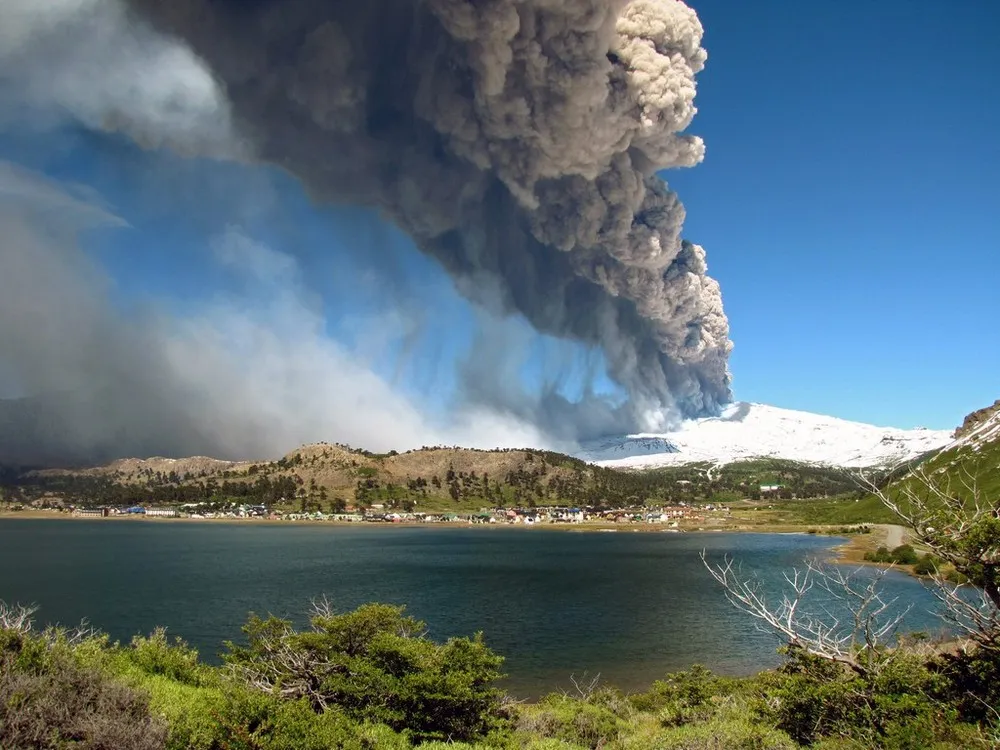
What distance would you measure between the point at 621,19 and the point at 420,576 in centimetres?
8234

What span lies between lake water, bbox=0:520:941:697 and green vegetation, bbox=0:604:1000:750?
14456mm

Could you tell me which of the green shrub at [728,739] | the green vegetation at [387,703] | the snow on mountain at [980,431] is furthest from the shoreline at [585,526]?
the green shrub at [728,739]

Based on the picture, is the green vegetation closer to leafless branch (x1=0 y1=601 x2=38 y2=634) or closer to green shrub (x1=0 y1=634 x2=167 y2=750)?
green shrub (x1=0 y1=634 x2=167 y2=750)

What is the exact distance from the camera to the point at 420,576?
237 feet

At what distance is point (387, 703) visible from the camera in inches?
599

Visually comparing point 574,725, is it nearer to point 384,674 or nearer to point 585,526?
point 384,674

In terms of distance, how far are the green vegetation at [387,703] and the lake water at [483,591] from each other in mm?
14456

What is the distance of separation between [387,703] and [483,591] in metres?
48.0

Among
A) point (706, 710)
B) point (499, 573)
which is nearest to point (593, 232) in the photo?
point (499, 573)

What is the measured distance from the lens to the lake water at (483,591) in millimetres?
38906

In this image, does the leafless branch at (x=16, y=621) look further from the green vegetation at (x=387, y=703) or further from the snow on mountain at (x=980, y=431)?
the snow on mountain at (x=980, y=431)

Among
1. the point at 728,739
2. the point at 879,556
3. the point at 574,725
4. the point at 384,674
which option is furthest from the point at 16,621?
the point at 879,556

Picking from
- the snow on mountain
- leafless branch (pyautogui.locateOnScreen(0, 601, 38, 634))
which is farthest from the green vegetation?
the snow on mountain

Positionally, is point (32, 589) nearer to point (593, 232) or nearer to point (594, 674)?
point (594, 674)
